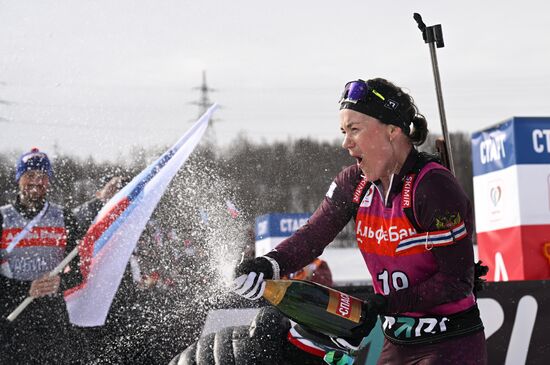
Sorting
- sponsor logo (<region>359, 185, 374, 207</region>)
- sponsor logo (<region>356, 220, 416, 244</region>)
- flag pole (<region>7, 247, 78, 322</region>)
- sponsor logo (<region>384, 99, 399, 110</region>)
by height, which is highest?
sponsor logo (<region>384, 99, 399, 110</region>)

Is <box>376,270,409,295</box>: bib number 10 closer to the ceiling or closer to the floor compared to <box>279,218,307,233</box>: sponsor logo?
closer to the ceiling

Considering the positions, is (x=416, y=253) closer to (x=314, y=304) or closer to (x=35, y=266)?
(x=314, y=304)

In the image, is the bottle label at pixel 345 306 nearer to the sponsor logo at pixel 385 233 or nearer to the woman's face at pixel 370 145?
the sponsor logo at pixel 385 233

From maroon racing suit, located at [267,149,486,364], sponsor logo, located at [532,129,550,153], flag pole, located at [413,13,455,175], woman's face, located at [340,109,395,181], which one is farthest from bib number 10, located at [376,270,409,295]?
sponsor logo, located at [532,129,550,153]

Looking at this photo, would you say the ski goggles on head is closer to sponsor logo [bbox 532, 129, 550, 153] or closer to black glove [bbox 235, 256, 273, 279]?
black glove [bbox 235, 256, 273, 279]

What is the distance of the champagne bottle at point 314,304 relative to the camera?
3041 mm

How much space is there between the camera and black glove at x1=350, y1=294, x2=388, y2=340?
117 inches

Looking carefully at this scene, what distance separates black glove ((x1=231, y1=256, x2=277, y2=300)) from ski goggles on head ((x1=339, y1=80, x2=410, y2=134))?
751mm

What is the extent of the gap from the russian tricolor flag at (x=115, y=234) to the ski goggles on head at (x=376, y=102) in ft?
9.20

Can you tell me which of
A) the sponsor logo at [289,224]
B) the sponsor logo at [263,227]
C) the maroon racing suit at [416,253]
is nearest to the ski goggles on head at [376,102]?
Answer: the maroon racing suit at [416,253]

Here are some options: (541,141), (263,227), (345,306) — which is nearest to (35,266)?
(345,306)

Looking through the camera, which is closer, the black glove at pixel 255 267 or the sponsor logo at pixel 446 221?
the sponsor logo at pixel 446 221

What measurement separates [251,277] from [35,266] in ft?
10.4

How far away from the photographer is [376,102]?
3256 millimetres
